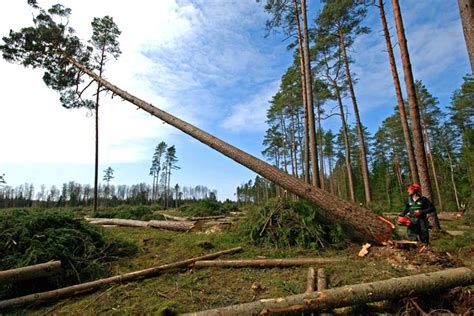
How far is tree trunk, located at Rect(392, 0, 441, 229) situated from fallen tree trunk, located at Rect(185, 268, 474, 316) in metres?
5.47

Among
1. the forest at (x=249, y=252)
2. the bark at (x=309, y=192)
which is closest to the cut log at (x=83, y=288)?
the forest at (x=249, y=252)

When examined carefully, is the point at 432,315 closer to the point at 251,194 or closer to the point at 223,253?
the point at 223,253

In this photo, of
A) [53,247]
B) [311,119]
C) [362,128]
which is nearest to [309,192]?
[311,119]

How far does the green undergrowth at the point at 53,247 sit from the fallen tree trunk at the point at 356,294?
3.14 meters

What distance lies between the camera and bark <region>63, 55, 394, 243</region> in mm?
5465

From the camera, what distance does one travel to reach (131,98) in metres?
9.19

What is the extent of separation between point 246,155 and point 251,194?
174 ft

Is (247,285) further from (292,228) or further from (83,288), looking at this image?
(83,288)

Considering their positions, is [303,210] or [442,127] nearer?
[303,210]

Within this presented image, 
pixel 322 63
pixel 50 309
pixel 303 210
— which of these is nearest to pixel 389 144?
pixel 322 63

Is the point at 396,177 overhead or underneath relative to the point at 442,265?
overhead

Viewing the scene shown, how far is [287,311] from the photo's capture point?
8.39 ft

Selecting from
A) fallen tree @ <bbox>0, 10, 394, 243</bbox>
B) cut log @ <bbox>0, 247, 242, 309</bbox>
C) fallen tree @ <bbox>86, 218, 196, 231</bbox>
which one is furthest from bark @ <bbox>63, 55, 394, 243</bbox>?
fallen tree @ <bbox>86, 218, 196, 231</bbox>

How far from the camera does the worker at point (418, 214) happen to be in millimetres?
5398
